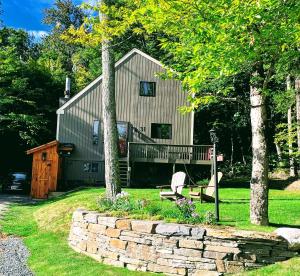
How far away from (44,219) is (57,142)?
986cm

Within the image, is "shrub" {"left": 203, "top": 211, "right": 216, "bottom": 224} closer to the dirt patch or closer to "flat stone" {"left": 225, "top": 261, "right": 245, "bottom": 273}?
"flat stone" {"left": 225, "top": 261, "right": 245, "bottom": 273}

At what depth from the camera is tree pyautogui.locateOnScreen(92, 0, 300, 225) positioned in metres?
6.55

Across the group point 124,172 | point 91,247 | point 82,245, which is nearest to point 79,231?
point 82,245

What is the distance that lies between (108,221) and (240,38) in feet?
14.3

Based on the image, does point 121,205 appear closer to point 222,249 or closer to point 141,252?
point 141,252

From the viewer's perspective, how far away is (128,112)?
24.0m

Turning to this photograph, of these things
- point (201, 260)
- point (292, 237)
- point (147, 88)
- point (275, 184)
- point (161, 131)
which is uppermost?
point (147, 88)

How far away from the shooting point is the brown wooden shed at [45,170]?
2172 centimetres

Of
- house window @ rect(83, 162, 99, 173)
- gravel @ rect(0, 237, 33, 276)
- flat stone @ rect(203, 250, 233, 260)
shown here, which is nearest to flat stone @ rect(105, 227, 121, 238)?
gravel @ rect(0, 237, 33, 276)

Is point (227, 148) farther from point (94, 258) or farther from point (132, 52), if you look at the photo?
point (94, 258)

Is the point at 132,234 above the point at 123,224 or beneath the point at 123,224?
beneath

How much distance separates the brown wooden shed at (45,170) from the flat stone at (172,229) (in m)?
15.1

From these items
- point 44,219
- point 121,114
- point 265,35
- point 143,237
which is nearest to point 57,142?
point 121,114

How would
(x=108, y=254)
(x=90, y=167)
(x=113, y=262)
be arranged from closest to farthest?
(x=113, y=262) → (x=108, y=254) → (x=90, y=167)
